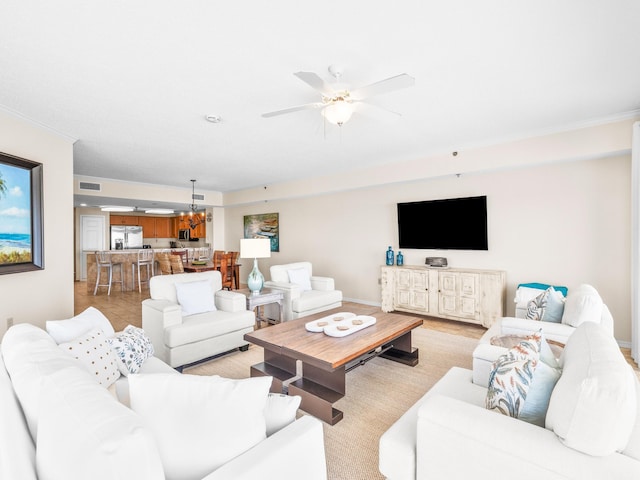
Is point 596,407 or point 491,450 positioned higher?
point 596,407

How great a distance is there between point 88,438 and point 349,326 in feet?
7.49

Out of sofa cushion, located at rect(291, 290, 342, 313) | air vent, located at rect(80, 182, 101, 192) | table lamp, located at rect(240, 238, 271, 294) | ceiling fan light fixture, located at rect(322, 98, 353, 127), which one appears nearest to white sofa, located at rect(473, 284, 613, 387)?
ceiling fan light fixture, located at rect(322, 98, 353, 127)

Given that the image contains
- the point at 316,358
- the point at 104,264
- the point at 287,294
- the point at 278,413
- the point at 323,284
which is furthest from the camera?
the point at 104,264

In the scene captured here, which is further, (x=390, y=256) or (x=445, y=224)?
(x=390, y=256)

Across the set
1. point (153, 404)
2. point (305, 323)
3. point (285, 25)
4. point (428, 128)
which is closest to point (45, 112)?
point (285, 25)

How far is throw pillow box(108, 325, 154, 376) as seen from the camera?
204 cm

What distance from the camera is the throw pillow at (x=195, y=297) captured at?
3.55 m

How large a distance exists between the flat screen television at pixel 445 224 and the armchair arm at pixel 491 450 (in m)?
3.83

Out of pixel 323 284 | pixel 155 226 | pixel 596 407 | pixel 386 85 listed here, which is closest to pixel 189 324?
pixel 323 284

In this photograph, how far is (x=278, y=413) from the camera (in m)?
1.30

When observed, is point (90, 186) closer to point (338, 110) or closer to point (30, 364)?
point (338, 110)

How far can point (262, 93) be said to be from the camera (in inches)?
109

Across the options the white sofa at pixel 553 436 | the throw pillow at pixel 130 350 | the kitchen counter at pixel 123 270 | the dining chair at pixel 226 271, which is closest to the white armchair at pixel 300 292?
the dining chair at pixel 226 271

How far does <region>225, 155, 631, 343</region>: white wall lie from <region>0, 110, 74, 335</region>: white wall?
4291mm
